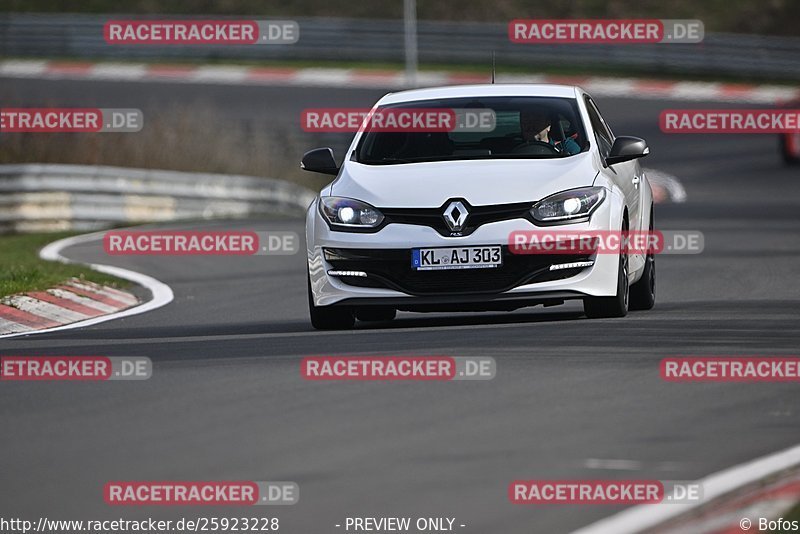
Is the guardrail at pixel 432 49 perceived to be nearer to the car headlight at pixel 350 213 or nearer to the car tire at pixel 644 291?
the car tire at pixel 644 291

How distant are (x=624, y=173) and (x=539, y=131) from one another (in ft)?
2.08

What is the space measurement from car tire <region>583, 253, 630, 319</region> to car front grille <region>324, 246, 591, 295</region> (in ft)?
1.03

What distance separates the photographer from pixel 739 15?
50.2 m

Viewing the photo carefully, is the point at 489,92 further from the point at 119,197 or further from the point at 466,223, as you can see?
the point at 119,197

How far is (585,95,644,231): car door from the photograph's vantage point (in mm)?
11741

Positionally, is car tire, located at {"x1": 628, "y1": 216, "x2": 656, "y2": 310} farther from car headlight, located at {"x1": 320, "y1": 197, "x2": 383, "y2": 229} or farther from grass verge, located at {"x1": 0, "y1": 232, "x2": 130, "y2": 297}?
grass verge, located at {"x1": 0, "y1": 232, "x2": 130, "y2": 297}

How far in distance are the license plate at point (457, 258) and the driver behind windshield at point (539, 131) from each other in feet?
3.89

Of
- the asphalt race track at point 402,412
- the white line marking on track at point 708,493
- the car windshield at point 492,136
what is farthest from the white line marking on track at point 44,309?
the white line marking on track at point 708,493

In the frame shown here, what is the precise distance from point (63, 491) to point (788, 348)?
4649mm

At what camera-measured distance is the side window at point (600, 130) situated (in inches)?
479

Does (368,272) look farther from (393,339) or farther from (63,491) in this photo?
(63,491)

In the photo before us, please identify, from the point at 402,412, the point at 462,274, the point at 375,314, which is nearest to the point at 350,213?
the point at 462,274

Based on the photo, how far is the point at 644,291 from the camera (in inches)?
488

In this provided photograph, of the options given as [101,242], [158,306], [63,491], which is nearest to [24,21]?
[101,242]
